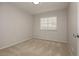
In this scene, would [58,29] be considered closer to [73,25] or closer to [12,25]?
[73,25]

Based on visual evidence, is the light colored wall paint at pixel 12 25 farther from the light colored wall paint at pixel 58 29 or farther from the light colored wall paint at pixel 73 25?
the light colored wall paint at pixel 73 25

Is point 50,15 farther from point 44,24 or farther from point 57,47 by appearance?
point 57,47

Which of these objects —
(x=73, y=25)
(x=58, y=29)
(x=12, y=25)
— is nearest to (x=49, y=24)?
(x=58, y=29)

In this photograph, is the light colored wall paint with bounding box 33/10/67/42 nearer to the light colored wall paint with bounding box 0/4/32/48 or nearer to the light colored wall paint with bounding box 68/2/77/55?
the light colored wall paint with bounding box 68/2/77/55

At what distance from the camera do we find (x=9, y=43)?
1.93 metres

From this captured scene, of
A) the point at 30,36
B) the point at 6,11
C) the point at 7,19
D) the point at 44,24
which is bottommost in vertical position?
the point at 30,36

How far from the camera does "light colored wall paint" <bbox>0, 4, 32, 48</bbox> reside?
1.79 meters

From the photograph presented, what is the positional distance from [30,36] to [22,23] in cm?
61

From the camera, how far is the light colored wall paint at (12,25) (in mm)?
1795

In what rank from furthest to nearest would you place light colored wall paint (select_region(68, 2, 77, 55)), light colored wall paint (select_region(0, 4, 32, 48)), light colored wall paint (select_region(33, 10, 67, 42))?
light colored wall paint (select_region(0, 4, 32, 48)), light colored wall paint (select_region(33, 10, 67, 42)), light colored wall paint (select_region(68, 2, 77, 55))

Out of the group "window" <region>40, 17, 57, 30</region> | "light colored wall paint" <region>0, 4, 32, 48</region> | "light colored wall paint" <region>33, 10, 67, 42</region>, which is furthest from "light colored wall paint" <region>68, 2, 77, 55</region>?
"light colored wall paint" <region>0, 4, 32, 48</region>

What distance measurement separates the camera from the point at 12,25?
79.0 inches

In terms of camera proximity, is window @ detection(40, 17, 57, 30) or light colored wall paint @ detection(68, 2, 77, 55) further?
window @ detection(40, 17, 57, 30)

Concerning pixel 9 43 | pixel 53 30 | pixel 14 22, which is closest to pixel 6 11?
pixel 14 22
